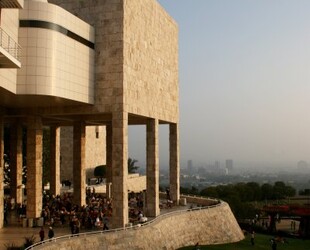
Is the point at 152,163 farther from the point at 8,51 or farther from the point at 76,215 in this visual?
the point at 8,51

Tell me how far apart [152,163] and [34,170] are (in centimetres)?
1093

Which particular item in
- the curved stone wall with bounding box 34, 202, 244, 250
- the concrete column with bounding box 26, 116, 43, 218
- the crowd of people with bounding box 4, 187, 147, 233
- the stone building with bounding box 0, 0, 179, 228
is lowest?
the curved stone wall with bounding box 34, 202, 244, 250

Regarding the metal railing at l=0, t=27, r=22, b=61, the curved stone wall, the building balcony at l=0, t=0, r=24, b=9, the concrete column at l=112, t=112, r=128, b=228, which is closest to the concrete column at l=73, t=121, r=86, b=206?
the concrete column at l=112, t=112, r=128, b=228

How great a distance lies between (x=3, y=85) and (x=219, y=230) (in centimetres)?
2533

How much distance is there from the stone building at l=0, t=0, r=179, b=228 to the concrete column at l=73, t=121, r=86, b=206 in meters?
0.10

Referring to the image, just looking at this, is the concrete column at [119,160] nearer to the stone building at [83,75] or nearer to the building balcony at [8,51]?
the stone building at [83,75]

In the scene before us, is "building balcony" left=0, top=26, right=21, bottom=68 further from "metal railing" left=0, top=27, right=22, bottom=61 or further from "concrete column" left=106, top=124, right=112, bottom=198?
"concrete column" left=106, top=124, right=112, bottom=198

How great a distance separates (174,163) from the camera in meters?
50.1

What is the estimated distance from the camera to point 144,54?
39156 mm

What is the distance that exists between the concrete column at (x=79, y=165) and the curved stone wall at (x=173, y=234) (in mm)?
10051

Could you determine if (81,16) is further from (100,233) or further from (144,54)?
(100,233)

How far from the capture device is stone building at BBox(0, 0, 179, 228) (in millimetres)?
29953

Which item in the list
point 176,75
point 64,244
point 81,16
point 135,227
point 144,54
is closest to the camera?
point 64,244

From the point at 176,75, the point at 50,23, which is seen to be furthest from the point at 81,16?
the point at 176,75
